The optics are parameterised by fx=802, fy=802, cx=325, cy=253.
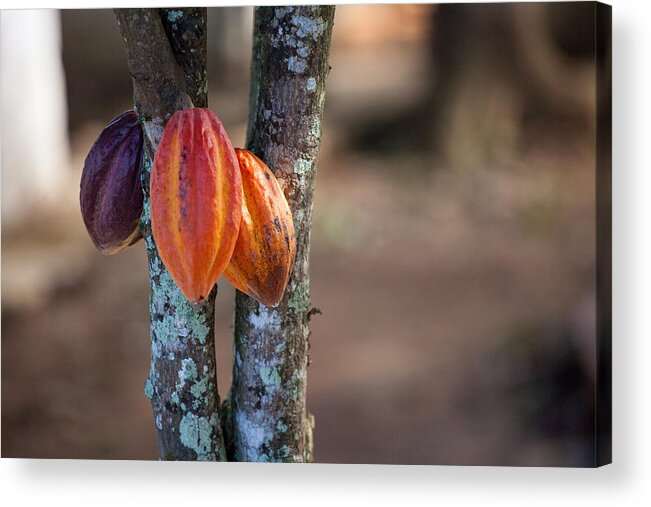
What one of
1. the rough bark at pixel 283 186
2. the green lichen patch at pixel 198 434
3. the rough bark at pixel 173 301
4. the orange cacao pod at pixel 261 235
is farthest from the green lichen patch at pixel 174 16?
the green lichen patch at pixel 198 434

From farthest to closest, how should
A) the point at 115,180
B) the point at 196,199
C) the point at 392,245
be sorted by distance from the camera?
the point at 392,245 < the point at 115,180 < the point at 196,199

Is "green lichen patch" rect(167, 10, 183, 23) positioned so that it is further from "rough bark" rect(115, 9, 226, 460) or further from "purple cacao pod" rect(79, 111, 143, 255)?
"purple cacao pod" rect(79, 111, 143, 255)

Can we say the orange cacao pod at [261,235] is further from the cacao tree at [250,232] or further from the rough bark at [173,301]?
the rough bark at [173,301]

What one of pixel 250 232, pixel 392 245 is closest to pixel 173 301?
pixel 250 232

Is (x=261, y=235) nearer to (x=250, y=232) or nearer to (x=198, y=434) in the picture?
(x=250, y=232)

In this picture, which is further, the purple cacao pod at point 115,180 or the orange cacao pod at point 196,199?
the purple cacao pod at point 115,180

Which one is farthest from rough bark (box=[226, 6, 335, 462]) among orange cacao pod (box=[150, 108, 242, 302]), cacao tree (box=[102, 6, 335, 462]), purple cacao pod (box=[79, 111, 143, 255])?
purple cacao pod (box=[79, 111, 143, 255])

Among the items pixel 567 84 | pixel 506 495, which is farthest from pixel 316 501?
pixel 567 84
